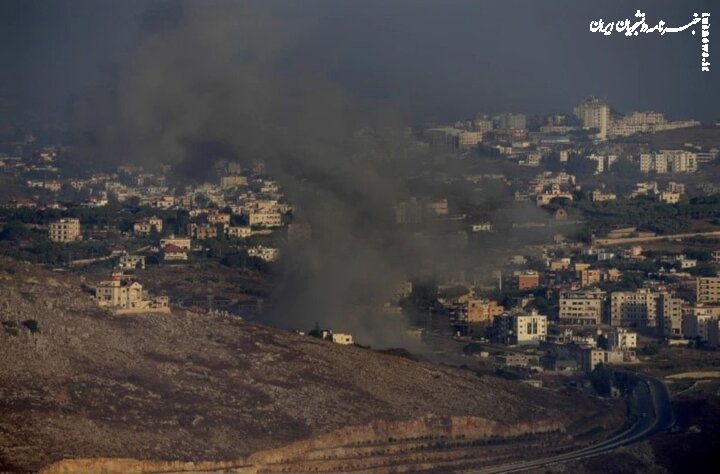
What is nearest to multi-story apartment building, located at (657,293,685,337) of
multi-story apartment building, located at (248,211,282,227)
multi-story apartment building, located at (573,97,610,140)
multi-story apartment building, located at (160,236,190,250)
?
multi-story apartment building, located at (248,211,282,227)

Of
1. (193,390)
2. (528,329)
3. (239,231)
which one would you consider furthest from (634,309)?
(193,390)

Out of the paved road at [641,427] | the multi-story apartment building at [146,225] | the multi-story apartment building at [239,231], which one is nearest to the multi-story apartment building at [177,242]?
the multi-story apartment building at [146,225]

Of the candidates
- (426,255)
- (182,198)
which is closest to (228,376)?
(426,255)

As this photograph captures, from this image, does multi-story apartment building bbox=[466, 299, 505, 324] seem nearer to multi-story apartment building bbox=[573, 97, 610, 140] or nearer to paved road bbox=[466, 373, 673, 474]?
paved road bbox=[466, 373, 673, 474]

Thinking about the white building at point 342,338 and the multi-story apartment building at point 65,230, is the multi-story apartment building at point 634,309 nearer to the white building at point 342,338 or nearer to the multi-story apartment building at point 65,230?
the white building at point 342,338

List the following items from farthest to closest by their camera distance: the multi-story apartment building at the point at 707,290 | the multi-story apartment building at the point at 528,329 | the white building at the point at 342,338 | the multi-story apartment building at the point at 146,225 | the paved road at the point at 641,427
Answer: the multi-story apartment building at the point at 146,225 < the multi-story apartment building at the point at 707,290 < the multi-story apartment building at the point at 528,329 < the white building at the point at 342,338 < the paved road at the point at 641,427

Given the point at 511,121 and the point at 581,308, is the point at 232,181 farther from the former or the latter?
the point at 511,121
